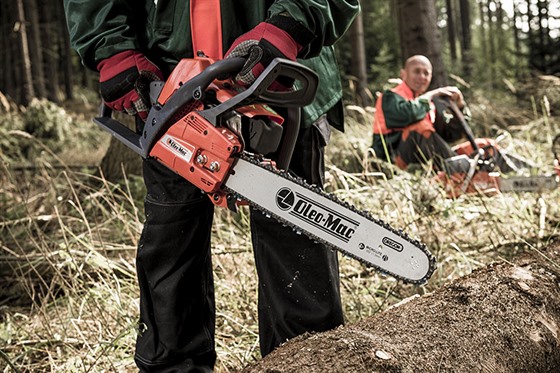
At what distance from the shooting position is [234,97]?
1797 mm

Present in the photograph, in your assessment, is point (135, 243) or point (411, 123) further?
point (411, 123)

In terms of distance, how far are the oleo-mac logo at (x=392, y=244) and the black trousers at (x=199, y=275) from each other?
28cm

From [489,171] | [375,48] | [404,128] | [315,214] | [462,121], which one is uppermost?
[315,214]

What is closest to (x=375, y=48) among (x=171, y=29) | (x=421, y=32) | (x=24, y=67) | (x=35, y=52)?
(x=35, y=52)

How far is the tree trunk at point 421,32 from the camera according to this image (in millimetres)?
6820

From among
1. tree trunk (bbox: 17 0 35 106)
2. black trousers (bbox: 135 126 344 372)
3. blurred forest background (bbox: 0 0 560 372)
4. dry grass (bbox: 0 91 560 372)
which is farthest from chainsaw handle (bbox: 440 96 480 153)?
tree trunk (bbox: 17 0 35 106)

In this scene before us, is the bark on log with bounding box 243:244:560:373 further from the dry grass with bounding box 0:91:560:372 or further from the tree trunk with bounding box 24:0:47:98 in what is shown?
the tree trunk with bounding box 24:0:47:98

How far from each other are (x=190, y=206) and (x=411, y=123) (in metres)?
4.08

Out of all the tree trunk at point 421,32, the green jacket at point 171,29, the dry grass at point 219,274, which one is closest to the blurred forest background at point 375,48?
the tree trunk at point 421,32

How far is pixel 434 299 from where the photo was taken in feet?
6.23

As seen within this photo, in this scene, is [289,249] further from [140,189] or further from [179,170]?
[140,189]

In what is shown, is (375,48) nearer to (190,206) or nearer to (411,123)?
(411,123)

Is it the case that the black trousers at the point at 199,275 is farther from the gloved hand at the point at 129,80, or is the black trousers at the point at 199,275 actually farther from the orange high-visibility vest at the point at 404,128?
the orange high-visibility vest at the point at 404,128

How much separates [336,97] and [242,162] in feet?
1.65
